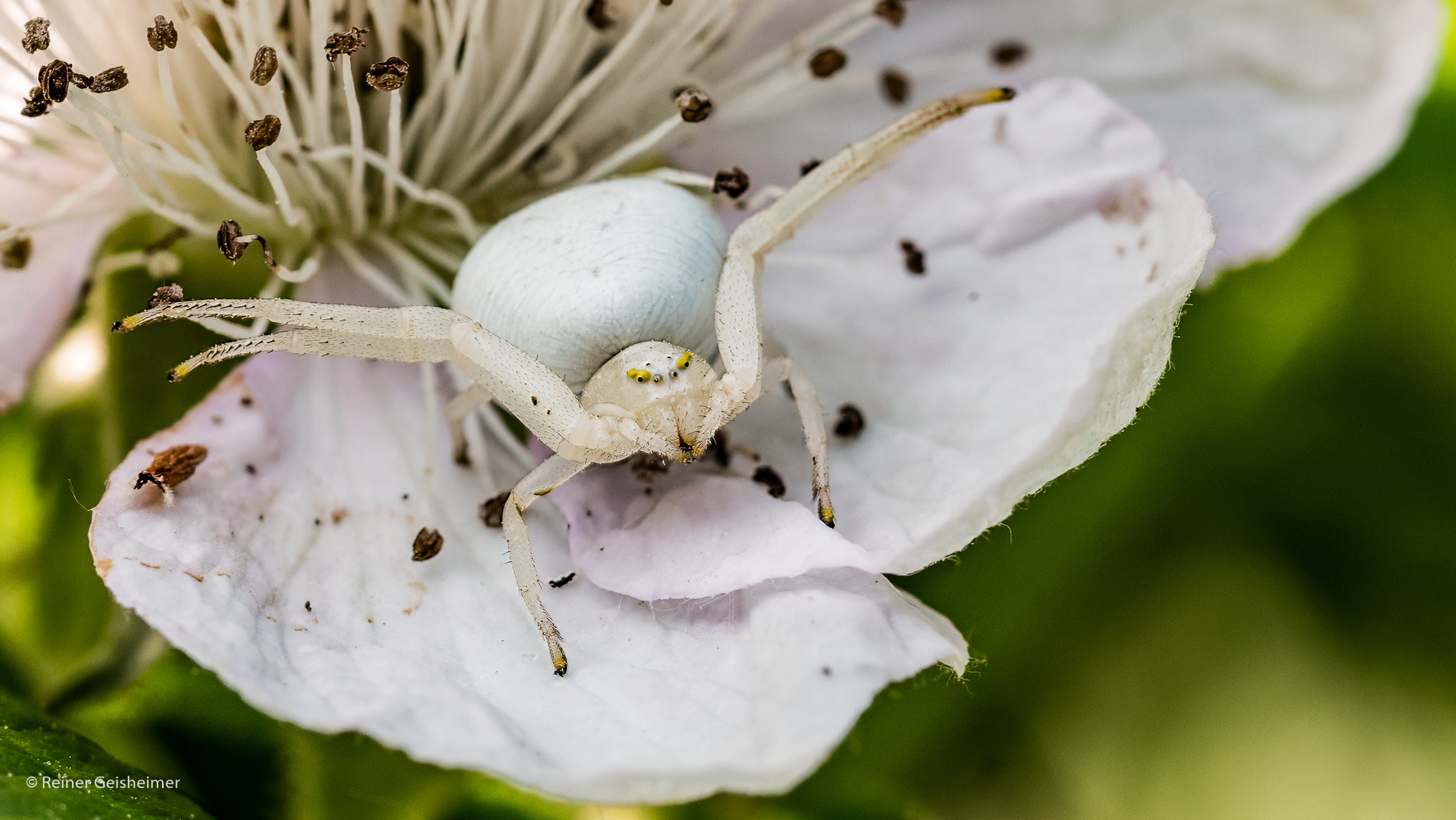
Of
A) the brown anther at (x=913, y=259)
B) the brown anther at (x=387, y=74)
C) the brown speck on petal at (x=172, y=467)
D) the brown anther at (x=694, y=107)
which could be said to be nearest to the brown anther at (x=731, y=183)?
the brown anther at (x=694, y=107)

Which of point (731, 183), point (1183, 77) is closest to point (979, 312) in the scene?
point (731, 183)

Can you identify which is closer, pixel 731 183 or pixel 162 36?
pixel 162 36

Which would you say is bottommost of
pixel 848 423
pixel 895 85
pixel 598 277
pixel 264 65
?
pixel 848 423

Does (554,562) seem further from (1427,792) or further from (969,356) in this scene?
(1427,792)

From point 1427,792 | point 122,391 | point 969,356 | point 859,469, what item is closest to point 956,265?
point 969,356

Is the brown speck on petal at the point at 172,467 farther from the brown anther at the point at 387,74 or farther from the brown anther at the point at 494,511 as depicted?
the brown anther at the point at 387,74

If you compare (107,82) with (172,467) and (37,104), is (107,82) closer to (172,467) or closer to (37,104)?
(37,104)
